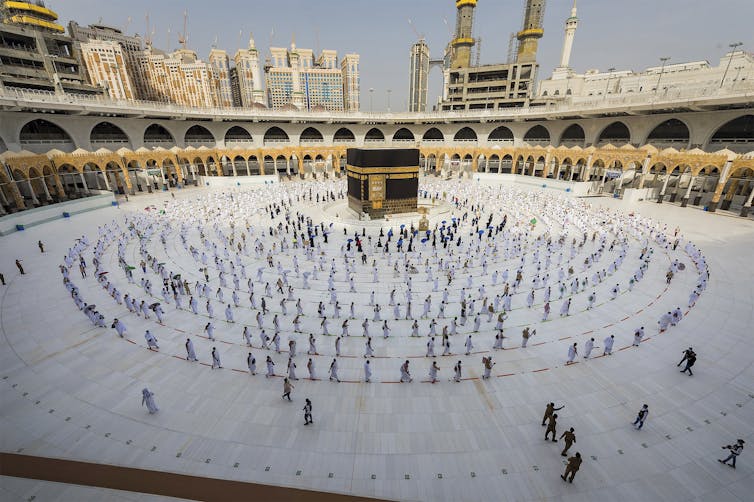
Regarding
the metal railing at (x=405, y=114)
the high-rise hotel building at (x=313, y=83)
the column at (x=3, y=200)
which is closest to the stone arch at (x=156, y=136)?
the metal railing at (x=405, y=114)

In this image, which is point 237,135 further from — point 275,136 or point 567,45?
point 567,45

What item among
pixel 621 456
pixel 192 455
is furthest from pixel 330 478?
pixel 621 456

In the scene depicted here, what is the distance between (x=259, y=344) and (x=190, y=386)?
2195 mm

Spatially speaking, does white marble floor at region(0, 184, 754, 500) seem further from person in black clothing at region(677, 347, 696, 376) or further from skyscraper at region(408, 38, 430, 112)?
skyscraper at region(408, 38, 430, 112)

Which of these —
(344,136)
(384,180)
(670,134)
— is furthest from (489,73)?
(384,180)

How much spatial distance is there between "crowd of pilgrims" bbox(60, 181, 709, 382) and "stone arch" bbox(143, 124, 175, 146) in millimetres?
21366

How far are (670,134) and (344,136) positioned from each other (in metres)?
40.9

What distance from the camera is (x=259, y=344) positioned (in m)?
10.1

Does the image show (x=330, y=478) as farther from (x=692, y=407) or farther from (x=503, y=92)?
(x=503, y=92)

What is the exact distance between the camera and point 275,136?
48125 millimetres

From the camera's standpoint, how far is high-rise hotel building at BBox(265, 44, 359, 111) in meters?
124

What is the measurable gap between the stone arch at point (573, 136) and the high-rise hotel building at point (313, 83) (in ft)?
339

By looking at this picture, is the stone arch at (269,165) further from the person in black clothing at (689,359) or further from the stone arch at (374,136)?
the person in black clothing at (689,359)

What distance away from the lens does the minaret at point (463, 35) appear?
207 feet
